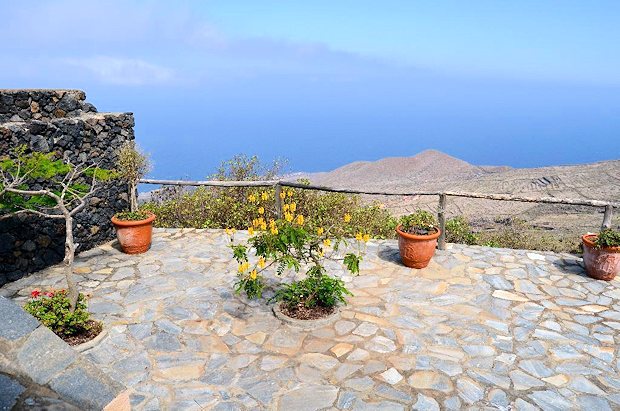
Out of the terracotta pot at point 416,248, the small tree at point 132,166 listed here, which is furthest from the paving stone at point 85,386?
the small tree at point 132,166

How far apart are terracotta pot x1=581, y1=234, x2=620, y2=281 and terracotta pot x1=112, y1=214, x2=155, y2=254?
20.6 feet

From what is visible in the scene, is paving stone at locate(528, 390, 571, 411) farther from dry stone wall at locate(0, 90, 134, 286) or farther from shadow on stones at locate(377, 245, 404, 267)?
dry stone wall at locate(0, 90, 134, 286)

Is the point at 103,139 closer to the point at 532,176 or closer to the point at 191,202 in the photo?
the point at 191,202

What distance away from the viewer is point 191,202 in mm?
9367

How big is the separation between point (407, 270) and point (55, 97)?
582 cm

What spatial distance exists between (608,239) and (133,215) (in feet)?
22.0

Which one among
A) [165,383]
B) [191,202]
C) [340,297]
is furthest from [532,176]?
[165,383]

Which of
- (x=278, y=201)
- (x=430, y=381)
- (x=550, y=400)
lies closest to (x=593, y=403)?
(x=550, y=400)

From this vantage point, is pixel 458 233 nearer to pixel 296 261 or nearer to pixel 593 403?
pixel 296 261

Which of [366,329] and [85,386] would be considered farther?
[366,329]

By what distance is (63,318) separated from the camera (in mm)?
4570

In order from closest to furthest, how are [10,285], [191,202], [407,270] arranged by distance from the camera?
1. [10,285]
2. [407,270]
3. [191,202]

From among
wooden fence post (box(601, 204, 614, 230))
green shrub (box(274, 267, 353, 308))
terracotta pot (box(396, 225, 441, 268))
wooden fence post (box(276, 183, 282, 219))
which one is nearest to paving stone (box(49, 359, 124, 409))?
green shrub (box(274, 267, 353, 308))

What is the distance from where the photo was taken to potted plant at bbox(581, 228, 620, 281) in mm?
6277
